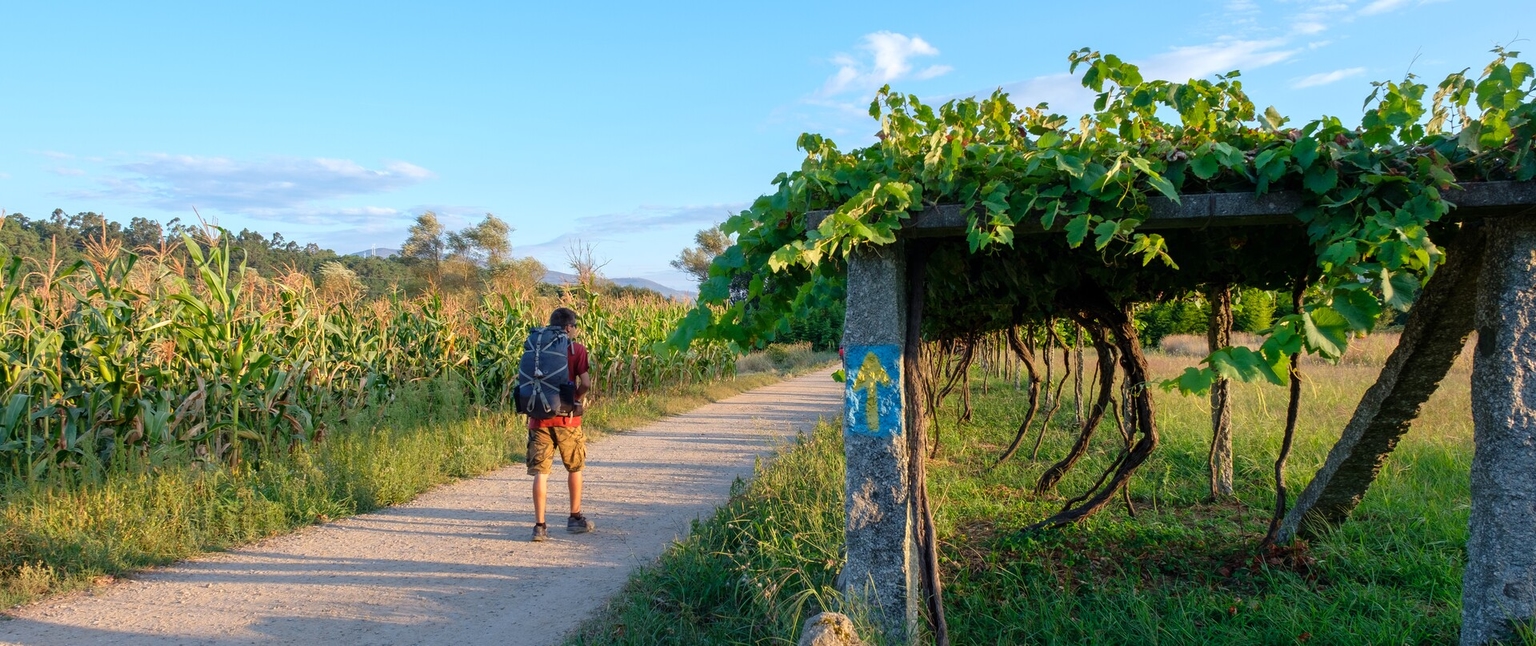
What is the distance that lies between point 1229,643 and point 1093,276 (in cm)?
203

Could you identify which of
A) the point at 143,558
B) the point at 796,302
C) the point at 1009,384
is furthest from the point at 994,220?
the point at 1009,384

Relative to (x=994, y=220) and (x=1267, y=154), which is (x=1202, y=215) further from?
(x=994, y=220)

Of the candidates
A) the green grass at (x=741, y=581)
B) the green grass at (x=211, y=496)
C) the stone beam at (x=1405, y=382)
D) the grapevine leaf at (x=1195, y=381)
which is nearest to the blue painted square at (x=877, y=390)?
the green grass at (x=741, y=581)

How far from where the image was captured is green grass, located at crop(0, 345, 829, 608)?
5410mm

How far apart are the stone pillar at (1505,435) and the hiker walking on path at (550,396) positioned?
5.30m

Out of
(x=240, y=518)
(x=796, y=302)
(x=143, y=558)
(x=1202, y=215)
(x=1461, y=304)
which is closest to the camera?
(x=1202, y=215)

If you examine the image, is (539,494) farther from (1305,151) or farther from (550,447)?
(1305,151)

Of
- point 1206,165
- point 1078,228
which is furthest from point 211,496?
point 1206,165

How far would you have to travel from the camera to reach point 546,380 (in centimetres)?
646

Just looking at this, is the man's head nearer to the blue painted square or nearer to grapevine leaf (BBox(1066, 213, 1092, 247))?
the blue painted square

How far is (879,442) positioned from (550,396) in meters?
3.53

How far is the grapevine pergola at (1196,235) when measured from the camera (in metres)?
2.93

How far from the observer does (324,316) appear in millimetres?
9055

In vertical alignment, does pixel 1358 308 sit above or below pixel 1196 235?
below
